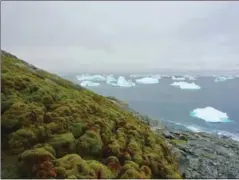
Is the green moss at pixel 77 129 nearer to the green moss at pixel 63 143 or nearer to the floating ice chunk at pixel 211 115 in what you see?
the green moss at pixel 63 143

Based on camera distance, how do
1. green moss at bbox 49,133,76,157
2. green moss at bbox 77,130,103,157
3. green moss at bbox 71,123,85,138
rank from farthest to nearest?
1. green moss at bbox 71,123,85,138
2. green moss at bbox 77,130,103,157
3. green moss at bbox 49,133,76,157

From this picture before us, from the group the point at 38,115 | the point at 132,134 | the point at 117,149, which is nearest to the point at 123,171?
the point at 117,149

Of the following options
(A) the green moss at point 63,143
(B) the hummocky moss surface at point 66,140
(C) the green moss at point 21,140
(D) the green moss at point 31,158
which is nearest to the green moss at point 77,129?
(B) the hummocky moss surface at point 66,140

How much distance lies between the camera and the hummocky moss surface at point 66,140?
8.29 meters

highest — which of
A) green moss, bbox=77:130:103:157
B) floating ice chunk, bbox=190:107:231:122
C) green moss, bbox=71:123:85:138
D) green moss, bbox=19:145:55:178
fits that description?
floating ice chunk, bbox=190:107:231:122

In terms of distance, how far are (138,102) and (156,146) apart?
203ft

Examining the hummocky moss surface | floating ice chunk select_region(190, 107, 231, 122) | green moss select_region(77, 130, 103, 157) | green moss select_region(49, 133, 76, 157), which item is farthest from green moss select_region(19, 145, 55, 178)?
floating ice chunk select_region(190, 107, 231, 122)

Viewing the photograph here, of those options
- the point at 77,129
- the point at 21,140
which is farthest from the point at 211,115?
the point at 21,140

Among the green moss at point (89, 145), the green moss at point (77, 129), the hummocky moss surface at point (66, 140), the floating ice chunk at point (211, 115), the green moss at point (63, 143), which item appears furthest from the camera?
the floating ice chunk at point (211, 115)

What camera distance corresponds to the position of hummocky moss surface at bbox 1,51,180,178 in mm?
8289

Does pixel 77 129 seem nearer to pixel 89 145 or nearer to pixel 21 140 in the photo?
pixel 89 145

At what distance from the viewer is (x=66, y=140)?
963 centimetres

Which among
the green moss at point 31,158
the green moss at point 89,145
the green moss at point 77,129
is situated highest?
the green moss at point 77,129

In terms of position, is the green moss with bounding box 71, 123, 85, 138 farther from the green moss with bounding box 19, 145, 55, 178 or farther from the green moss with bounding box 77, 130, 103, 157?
the green moss with bounding box 19, 145, 55, 178
